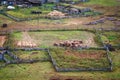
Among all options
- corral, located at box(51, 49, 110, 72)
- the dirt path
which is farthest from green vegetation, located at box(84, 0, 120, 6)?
corral, located at box(51, 49, 110, 72)

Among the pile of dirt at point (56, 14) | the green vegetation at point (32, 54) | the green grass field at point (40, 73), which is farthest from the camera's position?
the pile of dirt at point (56, 14)

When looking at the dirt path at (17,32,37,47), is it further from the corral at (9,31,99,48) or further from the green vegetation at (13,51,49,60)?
the green vegetation at (13,51,49,60)

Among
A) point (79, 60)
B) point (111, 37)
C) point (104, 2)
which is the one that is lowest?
point (79, 60)

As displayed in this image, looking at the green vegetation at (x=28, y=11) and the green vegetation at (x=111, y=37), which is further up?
the green vegetation at (x=28, y=11)

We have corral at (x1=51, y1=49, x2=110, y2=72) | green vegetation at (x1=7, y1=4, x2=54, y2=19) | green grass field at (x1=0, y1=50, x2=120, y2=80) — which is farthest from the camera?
green vegetation at (x1=7, y1=4, x2=54, y2=19)

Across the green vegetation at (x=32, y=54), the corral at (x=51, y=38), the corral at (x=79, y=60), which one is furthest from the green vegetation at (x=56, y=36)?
the corral at (x=79, y=60)

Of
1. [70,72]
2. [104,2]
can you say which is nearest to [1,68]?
[70,72]

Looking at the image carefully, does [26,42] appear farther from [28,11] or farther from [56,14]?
[28,11]

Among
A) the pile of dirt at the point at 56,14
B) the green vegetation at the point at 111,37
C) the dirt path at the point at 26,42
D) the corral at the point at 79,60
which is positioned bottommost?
the corral at the point at 79,60

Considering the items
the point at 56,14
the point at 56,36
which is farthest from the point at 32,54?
the point at 56,14

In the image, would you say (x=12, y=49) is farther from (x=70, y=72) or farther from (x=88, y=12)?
(x=88, y=12)

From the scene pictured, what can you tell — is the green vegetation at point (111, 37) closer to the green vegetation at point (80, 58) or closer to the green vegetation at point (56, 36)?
the green vegetation at point (56, 36)
